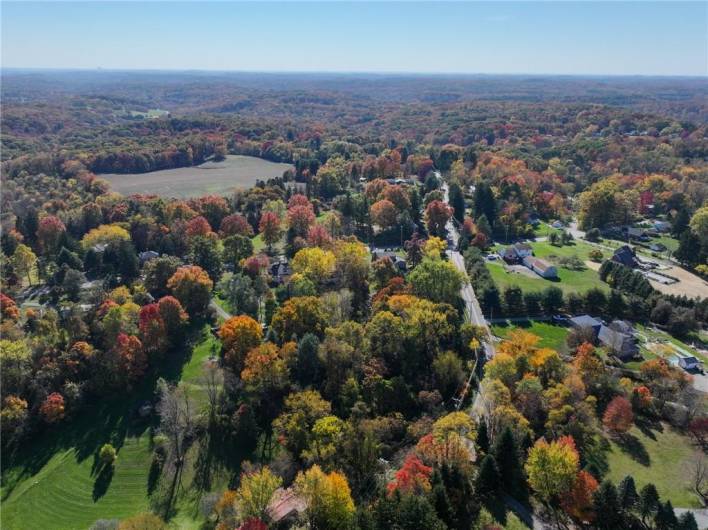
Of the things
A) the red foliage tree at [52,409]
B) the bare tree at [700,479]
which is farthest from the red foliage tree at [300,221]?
the bare tree at [700,479]

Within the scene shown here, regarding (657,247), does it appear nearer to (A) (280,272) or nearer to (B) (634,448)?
(B) (634,448)

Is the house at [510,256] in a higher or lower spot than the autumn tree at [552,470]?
lower

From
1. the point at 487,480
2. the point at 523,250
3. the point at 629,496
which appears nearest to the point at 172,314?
the point at 487,480

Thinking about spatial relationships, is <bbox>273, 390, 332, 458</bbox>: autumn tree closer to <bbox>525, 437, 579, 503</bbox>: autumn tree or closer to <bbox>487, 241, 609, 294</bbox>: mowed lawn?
<bbox>525, 437, 579, 503</bbox>: autumn tree

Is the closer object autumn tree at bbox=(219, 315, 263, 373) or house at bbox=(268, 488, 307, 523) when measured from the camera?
house at bbox=(268, 488, 307, 523)

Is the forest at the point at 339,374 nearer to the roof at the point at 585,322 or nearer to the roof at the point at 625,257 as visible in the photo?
the roof at the point at 625,257

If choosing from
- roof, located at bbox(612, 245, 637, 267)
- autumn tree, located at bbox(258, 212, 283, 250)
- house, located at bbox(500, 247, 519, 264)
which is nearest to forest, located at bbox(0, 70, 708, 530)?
autumn tree, located at bbox(258, 212, 283, 250)
